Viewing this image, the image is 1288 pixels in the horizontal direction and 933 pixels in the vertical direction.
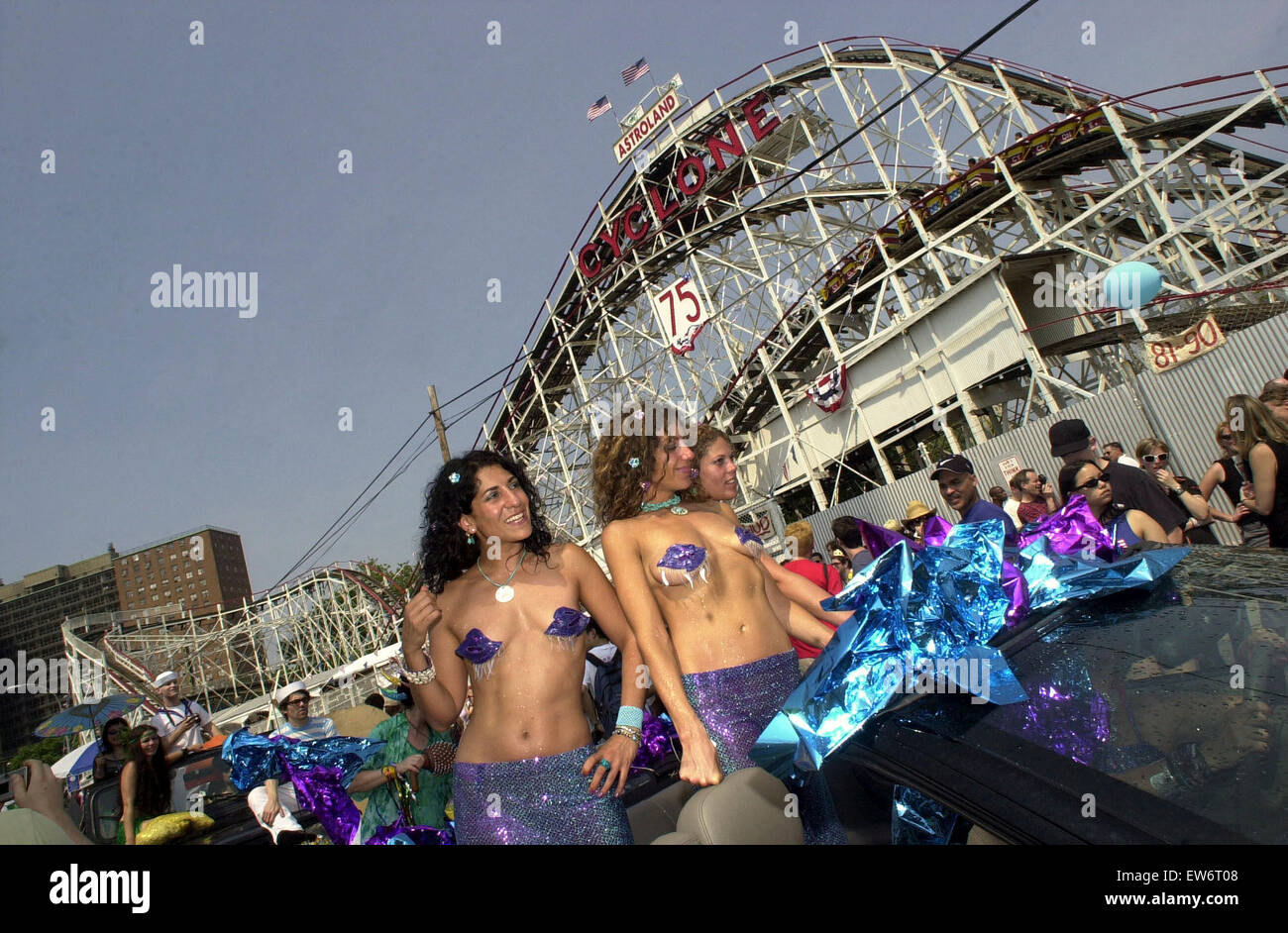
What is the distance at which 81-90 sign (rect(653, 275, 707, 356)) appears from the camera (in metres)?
16.0

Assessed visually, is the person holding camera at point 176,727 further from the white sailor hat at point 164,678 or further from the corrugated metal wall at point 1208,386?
the corrugated metal wall at point 1208,386

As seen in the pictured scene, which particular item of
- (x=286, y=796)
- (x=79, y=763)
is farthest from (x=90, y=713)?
(x=286, y=796)

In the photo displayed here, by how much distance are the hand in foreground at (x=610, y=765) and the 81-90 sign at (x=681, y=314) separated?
14.4m

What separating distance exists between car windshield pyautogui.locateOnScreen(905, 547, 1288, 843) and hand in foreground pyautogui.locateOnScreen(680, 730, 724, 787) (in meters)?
0.73

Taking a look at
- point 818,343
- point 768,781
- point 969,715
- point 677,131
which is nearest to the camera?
point 969,715

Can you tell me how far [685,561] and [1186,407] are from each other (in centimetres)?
939

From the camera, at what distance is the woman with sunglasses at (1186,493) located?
4934 mm

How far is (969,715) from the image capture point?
4.05 feet

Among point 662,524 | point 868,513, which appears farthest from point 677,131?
point 662,524

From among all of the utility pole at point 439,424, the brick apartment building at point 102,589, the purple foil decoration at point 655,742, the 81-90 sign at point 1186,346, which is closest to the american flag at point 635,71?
the utility pole at point 439,424

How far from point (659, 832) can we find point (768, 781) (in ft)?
2.34

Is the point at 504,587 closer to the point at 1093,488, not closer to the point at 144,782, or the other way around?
the point at 1093,488

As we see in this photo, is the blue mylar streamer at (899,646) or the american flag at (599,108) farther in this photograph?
the american flag at (599,108)
